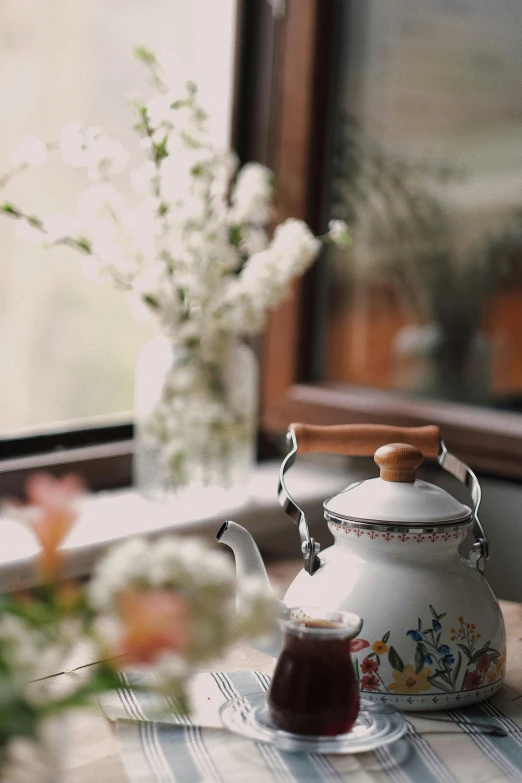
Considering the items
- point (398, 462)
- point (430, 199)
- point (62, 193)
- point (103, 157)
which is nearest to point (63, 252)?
point (62, 193)

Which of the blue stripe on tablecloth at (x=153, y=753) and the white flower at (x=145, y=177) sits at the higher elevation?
the white flower at (x=145, y=177)

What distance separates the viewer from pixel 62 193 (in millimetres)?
1560

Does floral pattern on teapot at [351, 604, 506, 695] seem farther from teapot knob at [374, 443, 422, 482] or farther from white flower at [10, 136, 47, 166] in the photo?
white flower at [10, 136, 47, 166]

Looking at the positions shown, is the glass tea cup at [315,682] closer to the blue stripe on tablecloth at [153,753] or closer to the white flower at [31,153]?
the blue stripe on tablecloth at [153,753]

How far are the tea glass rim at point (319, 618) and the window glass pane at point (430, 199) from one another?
836 millimetres

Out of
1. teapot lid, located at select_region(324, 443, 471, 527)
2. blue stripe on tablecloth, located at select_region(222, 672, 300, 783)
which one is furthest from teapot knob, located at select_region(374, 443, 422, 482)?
blue stripe on tablecloth, located at select_region(222, 672, 300, 783)

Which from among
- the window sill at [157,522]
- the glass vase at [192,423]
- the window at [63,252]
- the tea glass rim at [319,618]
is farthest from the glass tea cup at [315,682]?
the window at [63,252]

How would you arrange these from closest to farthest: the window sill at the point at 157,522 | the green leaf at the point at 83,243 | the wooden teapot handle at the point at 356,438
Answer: the wooden teapot handle at the point at 356,438, the window sill at the point at 157,522, the green leaf at the point at 83,243

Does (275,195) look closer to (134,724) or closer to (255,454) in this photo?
(255,454)

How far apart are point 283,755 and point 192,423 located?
735 millimetres

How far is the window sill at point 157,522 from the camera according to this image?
1.25 metres

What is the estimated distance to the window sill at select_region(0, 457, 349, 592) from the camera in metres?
1.25

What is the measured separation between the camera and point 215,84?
1797mm

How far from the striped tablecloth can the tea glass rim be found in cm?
10
